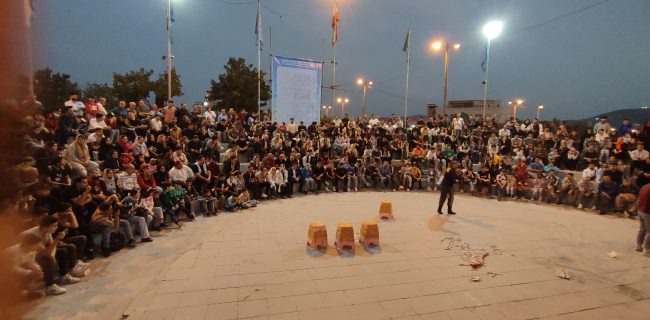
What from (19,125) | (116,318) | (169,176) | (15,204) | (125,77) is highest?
(125,77)

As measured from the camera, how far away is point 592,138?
51.1ft

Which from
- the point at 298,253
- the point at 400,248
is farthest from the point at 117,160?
the point at 400,248

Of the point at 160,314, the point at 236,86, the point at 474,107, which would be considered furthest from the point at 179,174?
the point at 474,107

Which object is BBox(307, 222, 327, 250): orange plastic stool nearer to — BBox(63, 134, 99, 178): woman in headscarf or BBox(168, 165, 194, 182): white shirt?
BBox(168, 165, 194, 182): white shirt

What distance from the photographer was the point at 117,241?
7.31 metres

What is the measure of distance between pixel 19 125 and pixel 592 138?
19488 millimetres

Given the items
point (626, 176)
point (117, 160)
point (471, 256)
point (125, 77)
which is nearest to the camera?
point (471, 256)

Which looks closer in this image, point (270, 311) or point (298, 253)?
point (270, 311)

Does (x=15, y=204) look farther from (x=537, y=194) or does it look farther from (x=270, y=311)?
(x=537, y=194)

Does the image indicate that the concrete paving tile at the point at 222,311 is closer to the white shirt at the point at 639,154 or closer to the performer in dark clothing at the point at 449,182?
the performer in dark clothing at the point at 449,182

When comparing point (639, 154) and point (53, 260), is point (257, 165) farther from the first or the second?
point (639, 154)

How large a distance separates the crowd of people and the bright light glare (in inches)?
194

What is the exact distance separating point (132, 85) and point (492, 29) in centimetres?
2659

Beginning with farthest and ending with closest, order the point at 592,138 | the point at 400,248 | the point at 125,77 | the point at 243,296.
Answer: the point at 125,77, the point at 592,138, the point at 400,248, the point at 243,296
